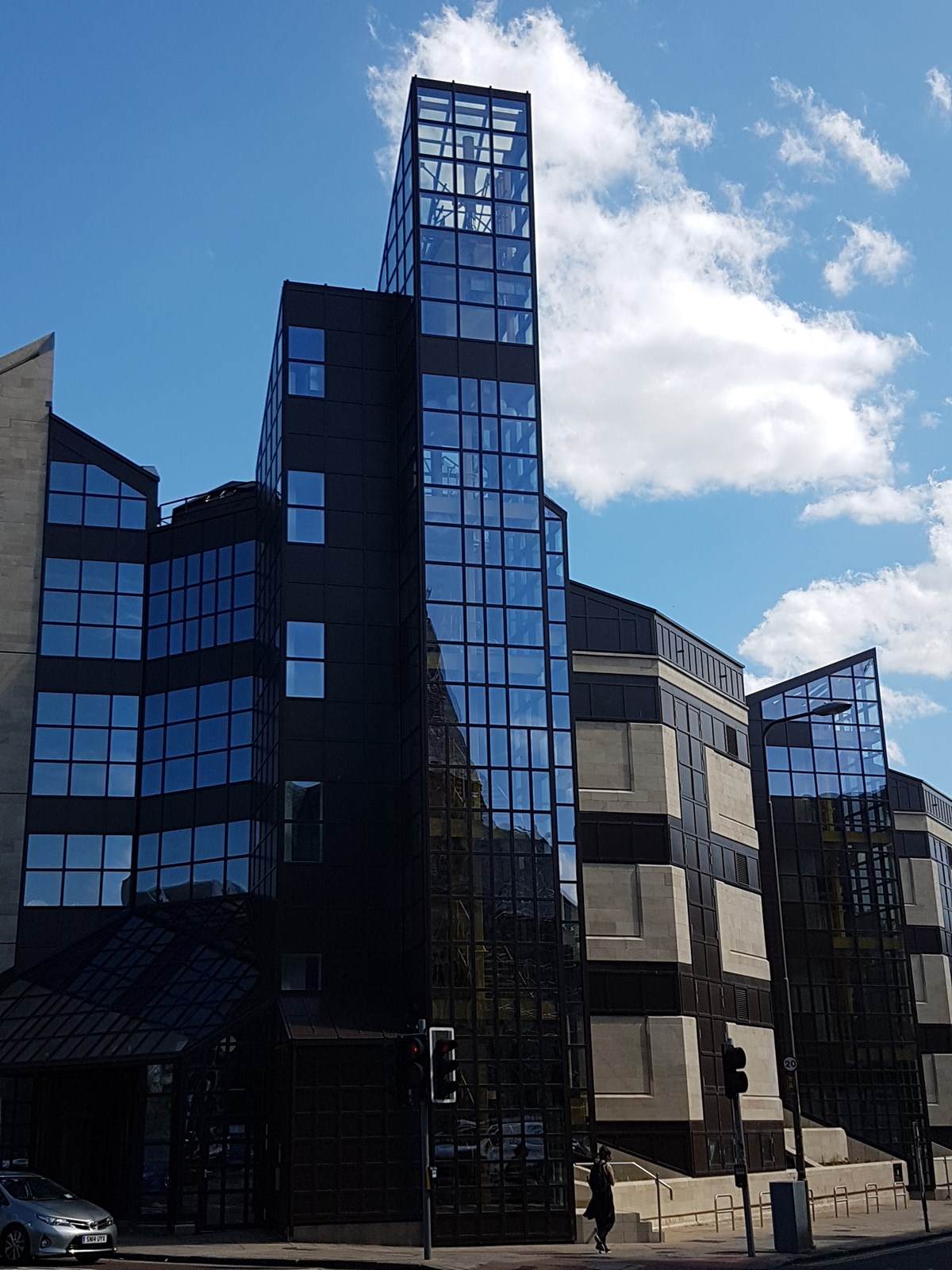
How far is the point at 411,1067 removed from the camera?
80.4 ft

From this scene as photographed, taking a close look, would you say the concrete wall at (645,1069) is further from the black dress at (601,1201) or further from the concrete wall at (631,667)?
the black dress at (601,1201)

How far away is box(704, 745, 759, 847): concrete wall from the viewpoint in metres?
48.2

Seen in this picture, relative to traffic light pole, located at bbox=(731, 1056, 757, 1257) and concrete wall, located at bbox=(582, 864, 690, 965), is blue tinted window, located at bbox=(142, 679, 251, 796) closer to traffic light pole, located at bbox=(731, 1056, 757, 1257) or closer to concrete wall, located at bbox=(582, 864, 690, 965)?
concrete wall, located at bbox=(582, 864, 690, 965)

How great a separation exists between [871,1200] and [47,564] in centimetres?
3430

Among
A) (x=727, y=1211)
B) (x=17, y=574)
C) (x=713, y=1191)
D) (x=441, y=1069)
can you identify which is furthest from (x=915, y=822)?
(x=441, y=1069)

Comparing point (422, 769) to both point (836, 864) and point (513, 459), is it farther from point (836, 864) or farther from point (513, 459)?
point (836, 864)

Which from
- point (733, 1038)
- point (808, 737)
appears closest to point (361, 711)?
point (733, 1038)

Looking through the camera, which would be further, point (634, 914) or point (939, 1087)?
point (939, 1087)

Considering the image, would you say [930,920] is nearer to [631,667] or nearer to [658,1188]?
[631,667]

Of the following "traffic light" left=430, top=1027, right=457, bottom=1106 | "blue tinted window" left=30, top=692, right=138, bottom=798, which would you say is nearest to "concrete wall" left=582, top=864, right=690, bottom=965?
"blue tinted window" left=30, top=692, right=138, bottom=798

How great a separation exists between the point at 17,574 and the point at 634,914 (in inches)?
884

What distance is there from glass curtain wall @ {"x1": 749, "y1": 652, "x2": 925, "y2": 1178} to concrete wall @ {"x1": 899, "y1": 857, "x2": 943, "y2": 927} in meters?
9.23

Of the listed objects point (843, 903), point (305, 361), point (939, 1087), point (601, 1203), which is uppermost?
point (305, 361)

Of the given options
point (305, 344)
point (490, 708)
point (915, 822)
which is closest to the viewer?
point (490, 708)
